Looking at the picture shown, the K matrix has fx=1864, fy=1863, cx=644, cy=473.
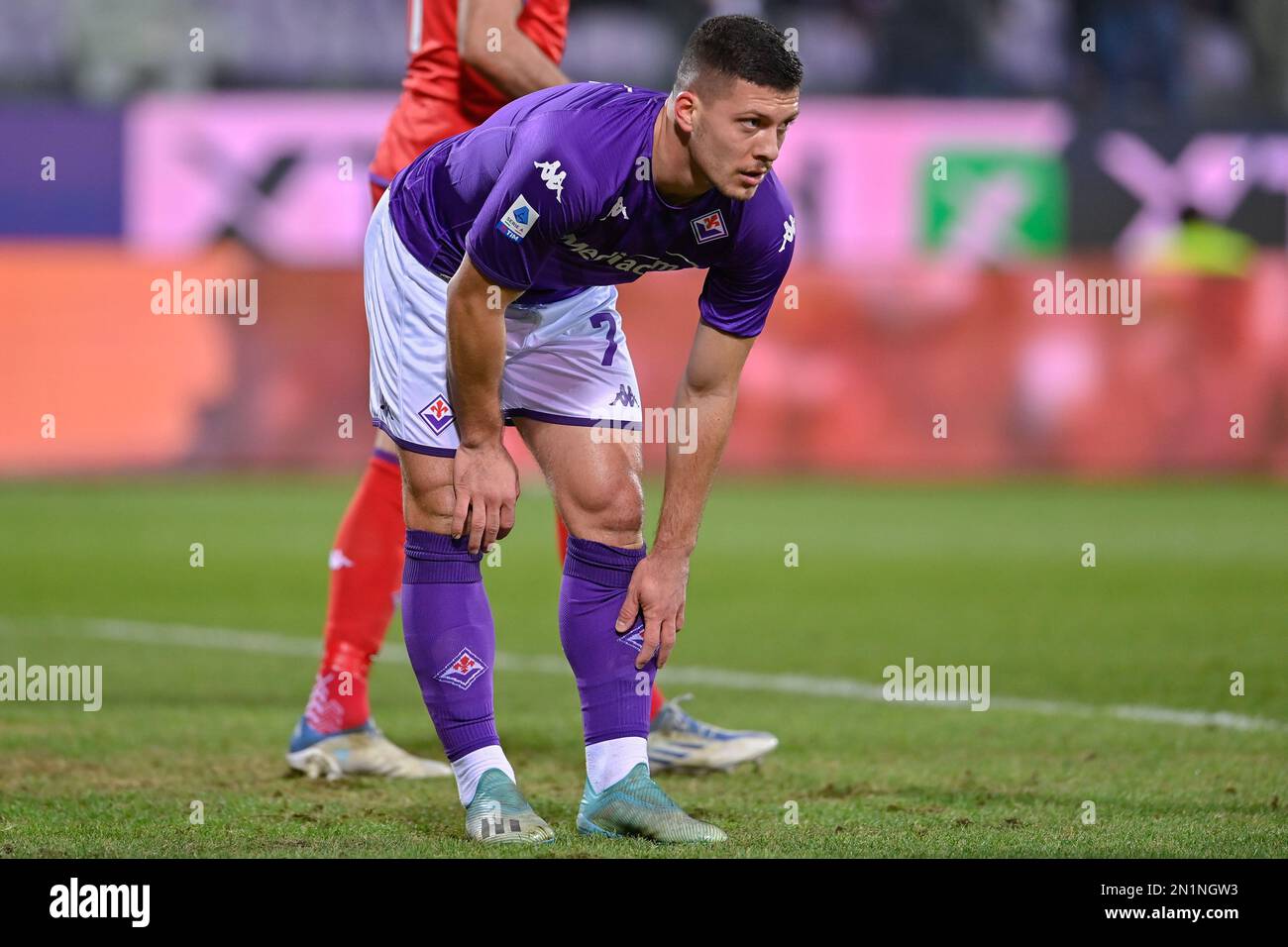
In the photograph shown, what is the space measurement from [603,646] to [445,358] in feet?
2.39

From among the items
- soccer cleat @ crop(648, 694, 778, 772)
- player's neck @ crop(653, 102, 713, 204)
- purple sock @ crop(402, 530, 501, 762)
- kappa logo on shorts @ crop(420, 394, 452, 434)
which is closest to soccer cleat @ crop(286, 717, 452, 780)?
soccer cleat @ crop(648, 694, 778, 772)

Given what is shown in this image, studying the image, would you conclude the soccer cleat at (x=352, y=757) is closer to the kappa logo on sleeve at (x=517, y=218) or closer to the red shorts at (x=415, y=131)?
the red shorts at (x=415, y=131)

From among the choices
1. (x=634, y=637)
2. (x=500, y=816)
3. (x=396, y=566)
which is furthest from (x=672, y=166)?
(x=396, y=566)

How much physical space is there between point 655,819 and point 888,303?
12.0m

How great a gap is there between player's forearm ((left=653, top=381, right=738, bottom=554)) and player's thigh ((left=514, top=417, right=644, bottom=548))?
107mm

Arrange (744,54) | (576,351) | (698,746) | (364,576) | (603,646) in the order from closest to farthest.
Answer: (744,54) → (603,646) → (576,351) → (698,746) → (364,576)

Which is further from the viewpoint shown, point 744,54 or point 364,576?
point 364,576

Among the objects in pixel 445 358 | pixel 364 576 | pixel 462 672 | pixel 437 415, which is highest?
pixel 445 358

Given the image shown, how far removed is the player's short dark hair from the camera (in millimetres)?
3674

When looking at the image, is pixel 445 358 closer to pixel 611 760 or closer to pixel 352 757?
pixel 611 760

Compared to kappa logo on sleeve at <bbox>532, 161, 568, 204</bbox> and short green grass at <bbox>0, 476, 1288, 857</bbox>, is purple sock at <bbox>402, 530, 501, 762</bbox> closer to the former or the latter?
short green grass at <bbox>0, 476, 1288, 857</bbox>

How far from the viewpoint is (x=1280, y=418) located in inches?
604

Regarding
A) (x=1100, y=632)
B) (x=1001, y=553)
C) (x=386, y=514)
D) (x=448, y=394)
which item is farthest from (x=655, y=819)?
(x=1001, y=553)

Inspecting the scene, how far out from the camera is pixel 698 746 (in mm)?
4867
